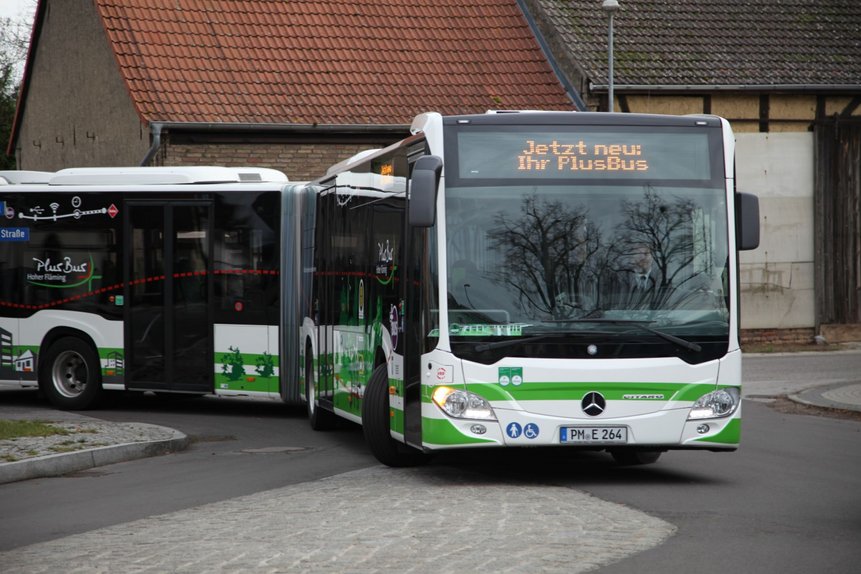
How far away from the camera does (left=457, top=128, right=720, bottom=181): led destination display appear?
36.8ft

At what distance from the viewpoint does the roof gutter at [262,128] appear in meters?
28.5

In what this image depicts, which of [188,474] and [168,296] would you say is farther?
[168,296]

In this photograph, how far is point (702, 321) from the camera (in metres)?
11.2

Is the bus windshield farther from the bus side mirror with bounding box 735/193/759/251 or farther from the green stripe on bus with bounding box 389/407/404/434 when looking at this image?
the green stripe on bus with bounding box 389/407/404/434

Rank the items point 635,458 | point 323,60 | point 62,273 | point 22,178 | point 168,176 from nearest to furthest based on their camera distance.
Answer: point 635,458 → point 168,176 → point 62,273 → point 22,178 → point 323,60

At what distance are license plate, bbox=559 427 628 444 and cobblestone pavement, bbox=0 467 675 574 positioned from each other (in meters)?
0.37

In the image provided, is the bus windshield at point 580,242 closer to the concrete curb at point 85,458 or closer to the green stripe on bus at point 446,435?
the green stripe on bus at point 446,435

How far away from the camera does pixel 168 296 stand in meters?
18.0

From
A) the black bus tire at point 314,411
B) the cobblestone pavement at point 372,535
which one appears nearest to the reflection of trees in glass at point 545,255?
the cobblestone pavement at point 372,535

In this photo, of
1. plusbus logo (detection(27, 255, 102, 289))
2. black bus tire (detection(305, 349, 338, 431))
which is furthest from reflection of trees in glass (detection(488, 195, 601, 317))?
plusbus logo (detection(27, 255, 102, 289))

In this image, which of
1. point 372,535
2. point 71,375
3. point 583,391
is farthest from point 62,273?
point 372,535

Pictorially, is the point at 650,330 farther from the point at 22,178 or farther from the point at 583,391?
the point at 22,178

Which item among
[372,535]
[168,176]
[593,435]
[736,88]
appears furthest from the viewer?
[736,88]

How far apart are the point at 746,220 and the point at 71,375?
1016cm
